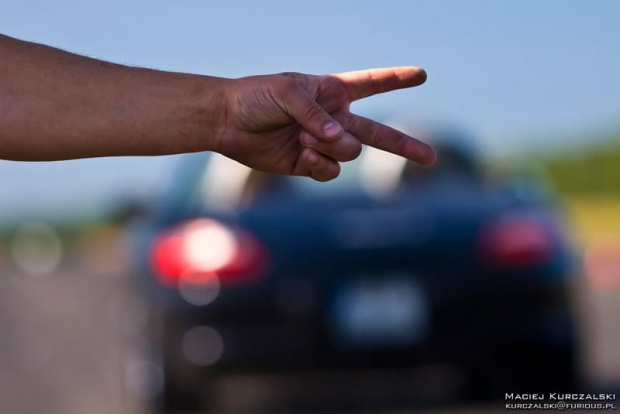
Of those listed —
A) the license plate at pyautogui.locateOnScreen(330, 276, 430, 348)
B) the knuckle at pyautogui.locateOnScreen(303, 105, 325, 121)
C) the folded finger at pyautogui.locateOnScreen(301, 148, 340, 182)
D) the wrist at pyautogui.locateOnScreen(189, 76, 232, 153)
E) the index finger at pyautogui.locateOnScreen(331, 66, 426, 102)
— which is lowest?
the license plate at pyautogui.locateOnScreen(330, 276, 430, 348)

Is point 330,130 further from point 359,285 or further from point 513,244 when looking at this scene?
point 513,244

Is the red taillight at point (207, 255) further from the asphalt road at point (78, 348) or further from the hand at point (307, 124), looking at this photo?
the hand at point (307, 124)

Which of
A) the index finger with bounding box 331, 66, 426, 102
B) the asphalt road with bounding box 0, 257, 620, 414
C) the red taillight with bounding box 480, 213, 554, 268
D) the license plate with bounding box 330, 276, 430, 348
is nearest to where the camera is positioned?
the index finger with bounding box 331, 66, 426, 102

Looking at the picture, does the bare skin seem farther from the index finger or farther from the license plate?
the license plate

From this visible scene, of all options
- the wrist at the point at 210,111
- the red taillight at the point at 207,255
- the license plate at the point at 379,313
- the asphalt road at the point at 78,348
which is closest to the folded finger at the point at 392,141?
the wrist at the point at 210,111

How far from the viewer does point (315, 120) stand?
2771 millimetres

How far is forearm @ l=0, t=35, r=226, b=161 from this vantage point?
9.65 ft

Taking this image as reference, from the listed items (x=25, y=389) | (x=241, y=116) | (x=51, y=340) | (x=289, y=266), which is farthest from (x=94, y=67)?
(x=51, y=340)

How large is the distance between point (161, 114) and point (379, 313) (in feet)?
12.7

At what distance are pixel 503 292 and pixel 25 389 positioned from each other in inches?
153

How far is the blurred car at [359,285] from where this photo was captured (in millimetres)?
6758

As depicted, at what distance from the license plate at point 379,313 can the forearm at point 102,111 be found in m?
3.79

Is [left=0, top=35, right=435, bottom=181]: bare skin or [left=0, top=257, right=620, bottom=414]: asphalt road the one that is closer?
[left=0, top=35, right=435, bottom=181]: bare skin

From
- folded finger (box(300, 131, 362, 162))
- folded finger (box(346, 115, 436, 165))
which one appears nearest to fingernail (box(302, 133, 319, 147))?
folded finger (box(300, 131, 362, 162))
